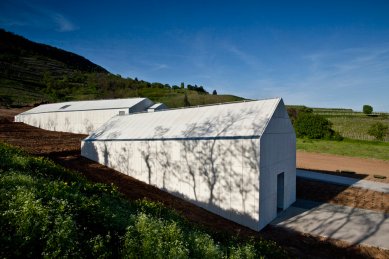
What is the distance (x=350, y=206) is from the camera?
1521 centimetres

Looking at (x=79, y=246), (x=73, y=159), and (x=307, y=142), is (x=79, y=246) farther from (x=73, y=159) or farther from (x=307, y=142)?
(x=307, y=142)

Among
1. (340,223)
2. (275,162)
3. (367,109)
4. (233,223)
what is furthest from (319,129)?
(367,109)

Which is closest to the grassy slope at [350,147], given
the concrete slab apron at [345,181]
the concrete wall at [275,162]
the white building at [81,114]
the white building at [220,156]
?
the concrete slab apron at [345,181]

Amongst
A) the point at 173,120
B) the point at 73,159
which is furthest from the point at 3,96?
the point at 173,120

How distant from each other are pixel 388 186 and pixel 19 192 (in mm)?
22725

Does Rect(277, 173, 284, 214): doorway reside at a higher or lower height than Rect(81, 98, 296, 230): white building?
lower

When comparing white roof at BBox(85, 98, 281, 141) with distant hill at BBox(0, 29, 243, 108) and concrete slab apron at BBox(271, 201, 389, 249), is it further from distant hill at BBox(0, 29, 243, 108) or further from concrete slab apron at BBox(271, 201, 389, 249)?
distant hill at BBox(0, 29, 243, 108)

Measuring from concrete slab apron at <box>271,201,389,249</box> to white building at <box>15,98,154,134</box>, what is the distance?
68.3ft

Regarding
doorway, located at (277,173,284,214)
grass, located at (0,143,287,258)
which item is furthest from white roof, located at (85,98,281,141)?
grass, located at (0,143,287,258)

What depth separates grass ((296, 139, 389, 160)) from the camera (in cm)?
3302

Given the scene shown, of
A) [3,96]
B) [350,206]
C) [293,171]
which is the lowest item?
[350,206]

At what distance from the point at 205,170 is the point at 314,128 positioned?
36.9 meters

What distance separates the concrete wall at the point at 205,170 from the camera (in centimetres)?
1174

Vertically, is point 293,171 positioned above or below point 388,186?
above
